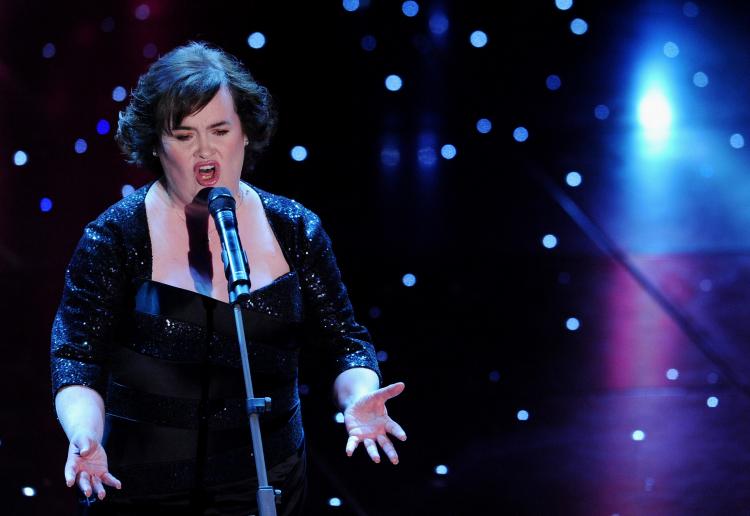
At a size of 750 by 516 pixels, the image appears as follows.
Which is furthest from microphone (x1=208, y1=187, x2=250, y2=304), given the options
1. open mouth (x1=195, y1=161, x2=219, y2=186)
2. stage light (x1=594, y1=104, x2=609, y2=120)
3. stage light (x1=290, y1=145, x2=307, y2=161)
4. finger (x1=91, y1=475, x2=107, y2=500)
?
stage light (x1=594, y1=104, x2=609, y2=120)

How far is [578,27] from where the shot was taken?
2852mm

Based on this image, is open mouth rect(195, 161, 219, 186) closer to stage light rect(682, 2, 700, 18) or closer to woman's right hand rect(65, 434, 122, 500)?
woman's right hand rect(65, 434, 122, 500)

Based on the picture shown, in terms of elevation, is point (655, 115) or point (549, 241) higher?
point (655, 115)

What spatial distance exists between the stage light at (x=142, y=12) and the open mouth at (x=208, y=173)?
1.28 m

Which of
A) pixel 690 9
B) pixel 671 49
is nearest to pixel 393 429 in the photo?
pixel 671 49

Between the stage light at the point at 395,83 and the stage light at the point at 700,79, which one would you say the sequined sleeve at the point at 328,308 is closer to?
the stage light at the point at 395,83

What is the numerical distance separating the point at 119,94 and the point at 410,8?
0.86 metres

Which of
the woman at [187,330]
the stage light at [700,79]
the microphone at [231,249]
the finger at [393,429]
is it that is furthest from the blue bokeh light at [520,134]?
the microphone at [231,249]

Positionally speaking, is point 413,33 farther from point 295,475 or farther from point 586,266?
point 295,475

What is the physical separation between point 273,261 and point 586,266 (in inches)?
54.3

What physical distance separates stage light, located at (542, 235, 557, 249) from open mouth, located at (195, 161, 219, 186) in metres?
1.40

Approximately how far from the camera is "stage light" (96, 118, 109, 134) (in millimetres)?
2787

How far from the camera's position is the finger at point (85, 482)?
1.37m

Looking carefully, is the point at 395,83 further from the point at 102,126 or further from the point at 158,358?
the point at 158,358
